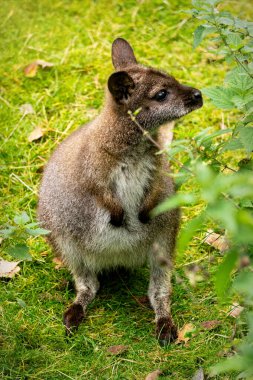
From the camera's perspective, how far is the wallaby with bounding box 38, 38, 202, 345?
432cm

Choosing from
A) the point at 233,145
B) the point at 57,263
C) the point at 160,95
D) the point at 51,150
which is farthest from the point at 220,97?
the point at 51,150

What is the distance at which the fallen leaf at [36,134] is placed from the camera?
20.0 feet

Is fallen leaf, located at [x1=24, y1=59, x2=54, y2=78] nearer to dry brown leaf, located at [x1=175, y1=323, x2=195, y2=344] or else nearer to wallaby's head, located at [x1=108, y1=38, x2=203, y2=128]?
wallaby's head, located at [x1=108, y1=38, x2=203, y2=128]

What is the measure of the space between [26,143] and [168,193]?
1828 mm

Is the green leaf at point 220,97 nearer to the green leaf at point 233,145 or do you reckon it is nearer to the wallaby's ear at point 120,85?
the green leaf at point 233,145

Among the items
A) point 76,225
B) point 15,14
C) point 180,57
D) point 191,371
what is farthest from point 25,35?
point 191,371

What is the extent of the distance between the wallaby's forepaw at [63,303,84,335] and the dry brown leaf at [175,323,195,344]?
1.96ft

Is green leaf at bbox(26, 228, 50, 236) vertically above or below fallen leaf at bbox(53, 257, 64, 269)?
above

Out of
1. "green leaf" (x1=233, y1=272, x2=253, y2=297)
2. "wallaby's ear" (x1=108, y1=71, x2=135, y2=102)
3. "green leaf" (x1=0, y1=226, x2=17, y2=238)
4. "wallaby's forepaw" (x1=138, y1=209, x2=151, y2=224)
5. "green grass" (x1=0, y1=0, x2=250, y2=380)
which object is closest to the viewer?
"green leaf" (x1=233, y1=272, x2=253, y2=297)

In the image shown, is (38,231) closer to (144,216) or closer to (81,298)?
(144,216)

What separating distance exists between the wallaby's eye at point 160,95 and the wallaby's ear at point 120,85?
15cm

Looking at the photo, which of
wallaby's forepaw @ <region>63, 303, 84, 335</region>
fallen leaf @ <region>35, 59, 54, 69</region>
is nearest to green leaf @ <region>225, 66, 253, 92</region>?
wallaby's forepaw @ <region>63, 303, 84, 335</region>

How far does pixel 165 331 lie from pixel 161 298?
28cm

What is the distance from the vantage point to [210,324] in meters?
4.33
